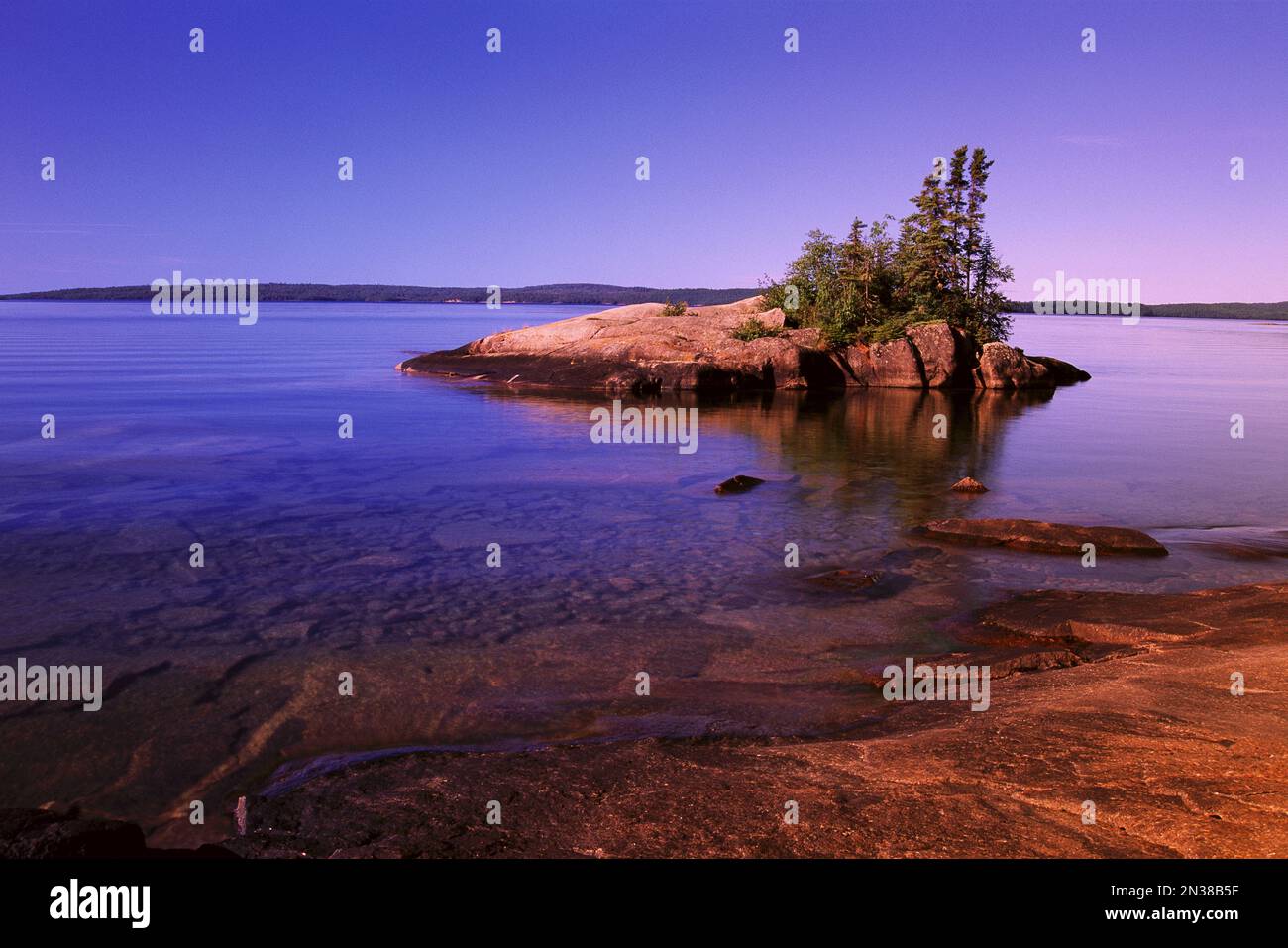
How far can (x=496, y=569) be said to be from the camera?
13.7 metres

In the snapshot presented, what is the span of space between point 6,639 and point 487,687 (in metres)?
5.77

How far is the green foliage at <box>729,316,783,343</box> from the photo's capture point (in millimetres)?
42938

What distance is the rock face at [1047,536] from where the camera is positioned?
14.2 meters

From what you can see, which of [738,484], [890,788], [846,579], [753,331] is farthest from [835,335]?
[890,788]

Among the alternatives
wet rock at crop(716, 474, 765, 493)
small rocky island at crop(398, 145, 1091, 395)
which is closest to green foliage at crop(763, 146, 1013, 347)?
small rocky island at crop(398, 145, 1091, 395)

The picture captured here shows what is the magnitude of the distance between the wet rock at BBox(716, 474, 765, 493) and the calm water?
14.4 inches

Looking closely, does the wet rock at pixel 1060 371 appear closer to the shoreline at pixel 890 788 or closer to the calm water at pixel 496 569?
the calm water at pixel 496 569
